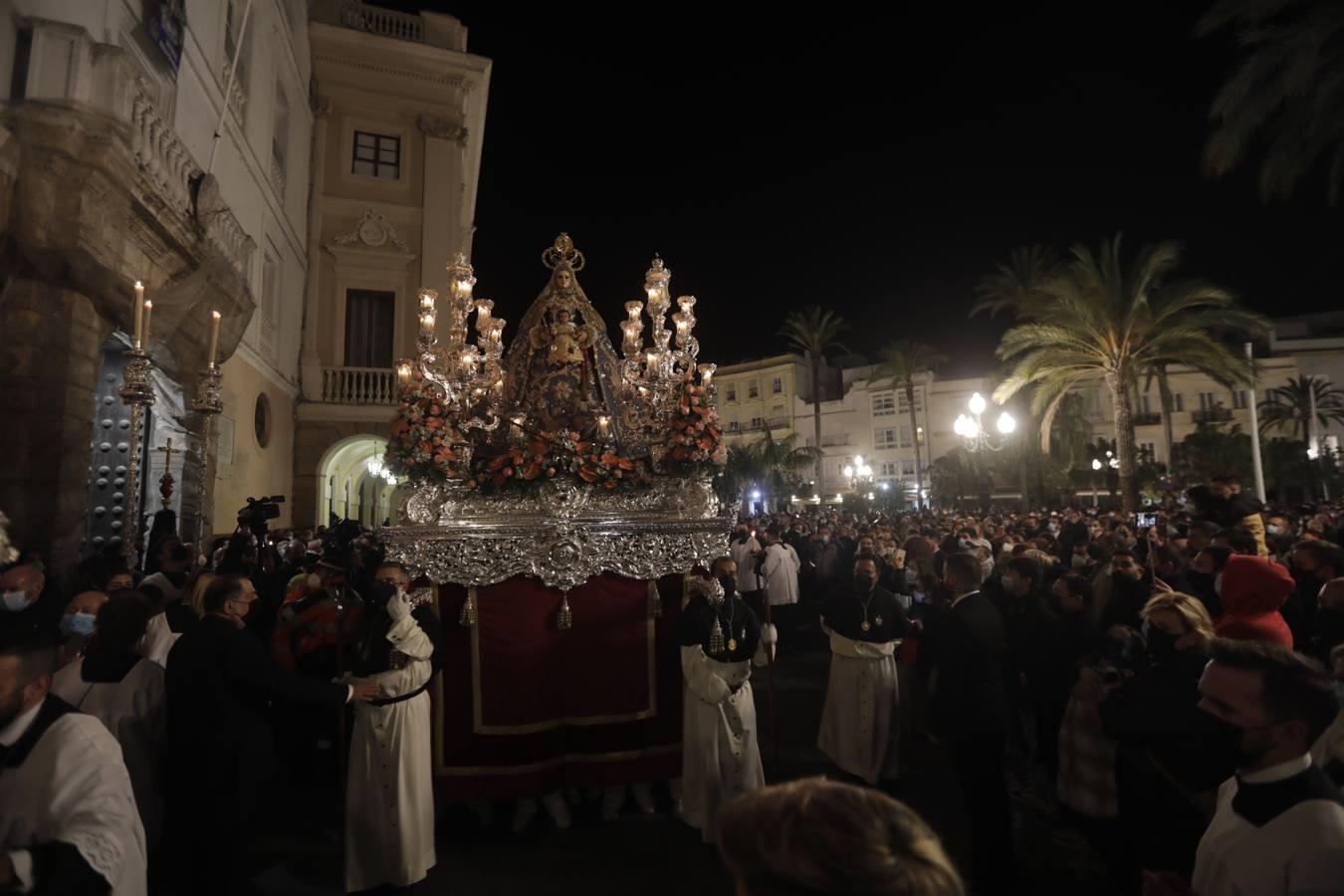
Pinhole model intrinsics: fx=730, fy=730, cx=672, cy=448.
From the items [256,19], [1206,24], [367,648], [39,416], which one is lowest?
[367,648]

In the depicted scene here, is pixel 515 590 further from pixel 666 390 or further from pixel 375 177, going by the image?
pixel 375 177

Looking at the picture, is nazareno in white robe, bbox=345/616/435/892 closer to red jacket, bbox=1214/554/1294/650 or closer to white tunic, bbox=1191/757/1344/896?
white tunic, bbox=1191/757/1344/896

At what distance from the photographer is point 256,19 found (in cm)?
1402

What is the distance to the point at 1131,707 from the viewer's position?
11.6 feet

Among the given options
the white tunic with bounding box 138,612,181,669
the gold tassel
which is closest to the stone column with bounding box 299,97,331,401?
the white tunic with bounding box 138,612,181,669

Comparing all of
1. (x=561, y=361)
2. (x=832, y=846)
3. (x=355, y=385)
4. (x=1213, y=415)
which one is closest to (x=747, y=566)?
(x=561, y=361)

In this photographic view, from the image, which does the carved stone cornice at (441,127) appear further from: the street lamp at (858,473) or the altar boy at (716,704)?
the street lamp at (858,473)

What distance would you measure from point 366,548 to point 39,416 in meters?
4.41

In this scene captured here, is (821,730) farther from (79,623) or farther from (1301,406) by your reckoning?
(1301,406)

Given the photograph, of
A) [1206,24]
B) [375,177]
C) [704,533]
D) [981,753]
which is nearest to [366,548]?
[704,533]

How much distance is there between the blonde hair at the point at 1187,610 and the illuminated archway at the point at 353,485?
12167 mm

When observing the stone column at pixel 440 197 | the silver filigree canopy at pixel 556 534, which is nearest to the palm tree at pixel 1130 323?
the stone column at pixel 440 197

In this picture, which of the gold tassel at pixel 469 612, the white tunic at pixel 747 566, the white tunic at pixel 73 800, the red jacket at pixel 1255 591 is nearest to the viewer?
the white tunic at pixel 73 800

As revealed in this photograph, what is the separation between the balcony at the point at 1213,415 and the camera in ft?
143
